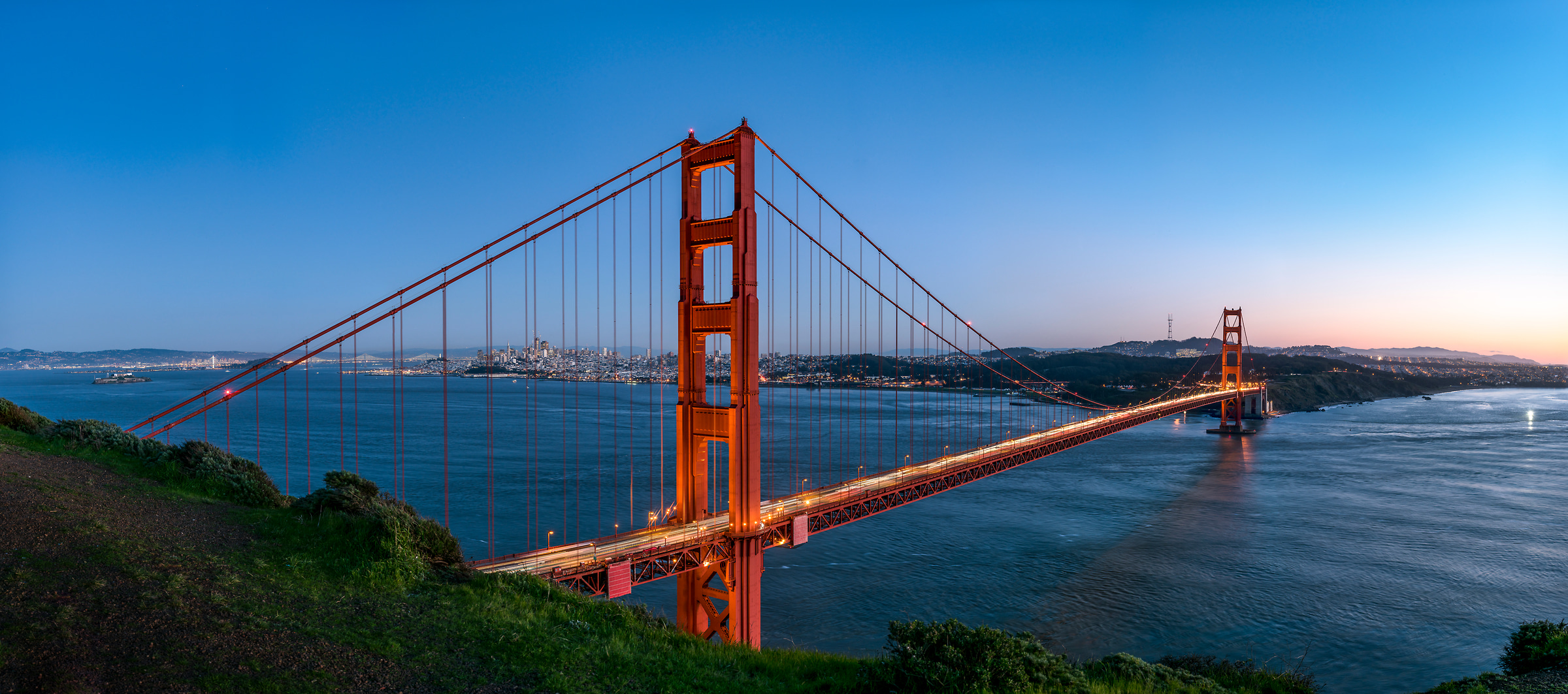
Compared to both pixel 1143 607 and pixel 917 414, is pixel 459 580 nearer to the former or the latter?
pixel 1143 607

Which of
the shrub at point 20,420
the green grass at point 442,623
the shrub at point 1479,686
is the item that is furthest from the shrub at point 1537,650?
the shrub at point 20,420

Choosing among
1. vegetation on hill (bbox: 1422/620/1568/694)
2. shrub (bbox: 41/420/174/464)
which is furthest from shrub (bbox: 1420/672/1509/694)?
shrub (bbox: 41/420/174/464)

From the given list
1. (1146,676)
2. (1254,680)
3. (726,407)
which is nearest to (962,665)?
(1146,676)

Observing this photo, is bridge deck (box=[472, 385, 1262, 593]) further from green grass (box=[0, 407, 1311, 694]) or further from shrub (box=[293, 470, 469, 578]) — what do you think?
green grass (box=[0, 407, 1311, 694])

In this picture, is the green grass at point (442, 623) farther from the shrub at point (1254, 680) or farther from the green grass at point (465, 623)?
the shrub at point (1254, 680)

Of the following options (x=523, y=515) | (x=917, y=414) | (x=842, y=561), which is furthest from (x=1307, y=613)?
(x=917, y=414)

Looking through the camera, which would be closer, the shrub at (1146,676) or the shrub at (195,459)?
the shrub at (1146,676)

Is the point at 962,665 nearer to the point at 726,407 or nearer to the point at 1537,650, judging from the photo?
the point at 726,407
